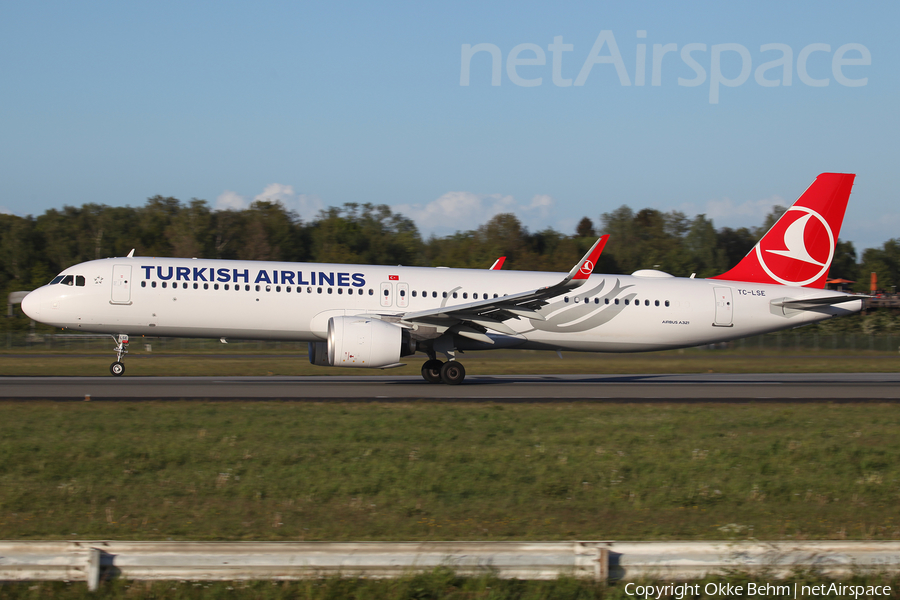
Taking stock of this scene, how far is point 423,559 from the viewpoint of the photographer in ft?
16.9

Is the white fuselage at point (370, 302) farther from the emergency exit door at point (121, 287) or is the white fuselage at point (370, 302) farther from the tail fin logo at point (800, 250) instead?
the tail fin logo at point (800, 250)

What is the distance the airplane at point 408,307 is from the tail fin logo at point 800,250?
601 mm

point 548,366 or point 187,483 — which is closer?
point 187,483

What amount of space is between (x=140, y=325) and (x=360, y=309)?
19.5 ft

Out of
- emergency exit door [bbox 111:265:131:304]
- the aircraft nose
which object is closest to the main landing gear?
emergency exit door [bbox 111:265:131:304]

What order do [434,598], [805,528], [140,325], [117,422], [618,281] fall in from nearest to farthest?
[434,598], [805,528], [117,422], [140,325], [618,281]

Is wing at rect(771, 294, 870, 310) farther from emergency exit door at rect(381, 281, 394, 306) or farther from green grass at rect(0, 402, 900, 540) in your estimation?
emergency exit door at rect(381, 281, 394, 306)

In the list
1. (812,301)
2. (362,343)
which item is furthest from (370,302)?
(812,301)

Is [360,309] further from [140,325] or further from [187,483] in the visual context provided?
[187,483]

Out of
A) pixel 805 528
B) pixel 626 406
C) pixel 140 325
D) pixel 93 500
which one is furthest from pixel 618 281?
pixel 93 500

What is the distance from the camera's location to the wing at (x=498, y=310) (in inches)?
768

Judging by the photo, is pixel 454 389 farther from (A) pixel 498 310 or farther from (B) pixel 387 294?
(B) pixel 387 294

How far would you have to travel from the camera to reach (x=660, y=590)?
527 centimetres

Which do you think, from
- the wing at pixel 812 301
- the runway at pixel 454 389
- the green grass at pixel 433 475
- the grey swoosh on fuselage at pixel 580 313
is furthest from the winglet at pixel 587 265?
the wing at pixel 812 301
